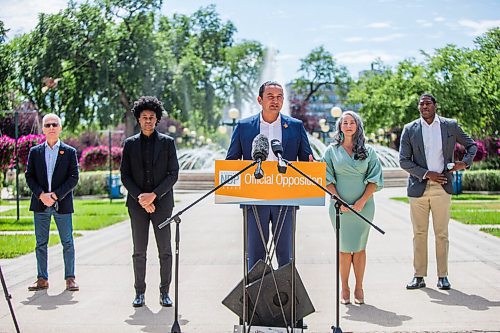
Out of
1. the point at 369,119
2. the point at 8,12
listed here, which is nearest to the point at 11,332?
the point at 8,12

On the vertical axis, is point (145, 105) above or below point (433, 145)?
above

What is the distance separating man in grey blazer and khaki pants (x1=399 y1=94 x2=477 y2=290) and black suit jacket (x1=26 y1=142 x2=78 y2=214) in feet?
12.2

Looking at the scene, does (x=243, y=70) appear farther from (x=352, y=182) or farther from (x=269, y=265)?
(x=269, y=265)

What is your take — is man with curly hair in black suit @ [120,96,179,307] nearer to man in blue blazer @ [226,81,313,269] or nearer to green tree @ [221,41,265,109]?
man in blue blazer @ [226,81,313,269]

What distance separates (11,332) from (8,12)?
684 cm

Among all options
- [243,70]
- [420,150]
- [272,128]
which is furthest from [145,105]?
[243,70]

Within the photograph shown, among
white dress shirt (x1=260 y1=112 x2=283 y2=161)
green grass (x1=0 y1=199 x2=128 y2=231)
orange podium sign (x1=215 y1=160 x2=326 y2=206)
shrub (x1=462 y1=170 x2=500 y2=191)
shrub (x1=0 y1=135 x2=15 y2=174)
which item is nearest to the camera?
orange podium sign (x1=215 y1=160 x2=326 y2=206)

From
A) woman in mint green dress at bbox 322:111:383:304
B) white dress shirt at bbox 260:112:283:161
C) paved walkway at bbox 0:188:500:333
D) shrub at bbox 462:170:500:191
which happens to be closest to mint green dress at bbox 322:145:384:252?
→ woman in mint green dress at bbox 322:111:383:304

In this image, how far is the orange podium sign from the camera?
17.0 feet

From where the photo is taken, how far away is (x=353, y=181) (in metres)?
6.89

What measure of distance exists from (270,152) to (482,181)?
23720 millimetres

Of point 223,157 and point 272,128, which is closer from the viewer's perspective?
point 272,128

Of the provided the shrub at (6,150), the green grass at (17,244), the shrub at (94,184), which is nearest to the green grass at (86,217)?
the shrub at (6,150)

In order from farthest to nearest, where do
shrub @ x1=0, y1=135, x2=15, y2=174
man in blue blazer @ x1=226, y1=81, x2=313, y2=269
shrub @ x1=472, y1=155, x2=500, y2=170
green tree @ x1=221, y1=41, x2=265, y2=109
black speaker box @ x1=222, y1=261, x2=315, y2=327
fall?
green tree @ x1=221, y1=41, x2=265, y2=109 < shrub @ x1=472, y1=155, x2=500, y2=170 < shrub @ x1=0, y1=135, x2=15, y2=174 < man in blue blazer @ x1=226, y1=81, x2=313, y2=269 < black speaker box @ x1=222, y1=261, x2=315, y2=327
